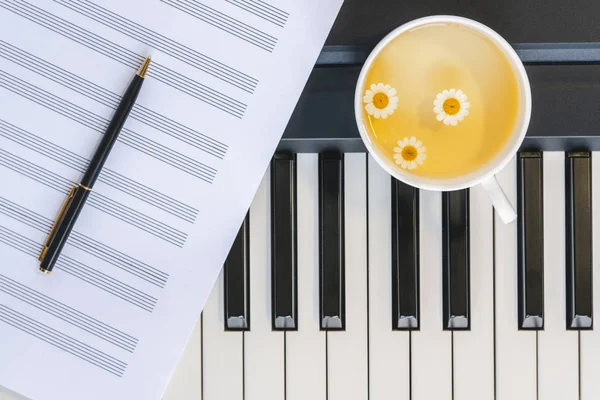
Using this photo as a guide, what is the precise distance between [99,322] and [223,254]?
0.47 ft

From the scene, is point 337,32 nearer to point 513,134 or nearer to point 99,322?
point 513,134

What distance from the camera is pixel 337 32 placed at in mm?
623

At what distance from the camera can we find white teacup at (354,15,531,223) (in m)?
0.54

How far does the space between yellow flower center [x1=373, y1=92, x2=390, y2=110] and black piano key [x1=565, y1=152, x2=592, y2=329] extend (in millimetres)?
227

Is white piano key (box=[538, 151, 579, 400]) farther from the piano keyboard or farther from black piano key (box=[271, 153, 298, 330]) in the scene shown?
black piano key (box=[271, 153, 298, 330])

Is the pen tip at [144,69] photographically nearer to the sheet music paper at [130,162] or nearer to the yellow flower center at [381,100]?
the sheet music paper at [130,162]

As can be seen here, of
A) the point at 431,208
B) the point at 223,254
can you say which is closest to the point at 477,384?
the point at 431,208

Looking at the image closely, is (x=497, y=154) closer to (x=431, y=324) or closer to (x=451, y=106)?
(x=451, y=106)

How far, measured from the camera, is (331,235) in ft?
2.24

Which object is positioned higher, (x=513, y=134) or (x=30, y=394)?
(x=513, y=134)

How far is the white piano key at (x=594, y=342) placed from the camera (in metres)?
0.68

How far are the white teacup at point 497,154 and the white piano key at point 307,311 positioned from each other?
13cm

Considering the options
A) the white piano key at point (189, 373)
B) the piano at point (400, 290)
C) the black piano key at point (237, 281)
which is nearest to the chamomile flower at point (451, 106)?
the piano at point (400, 290)

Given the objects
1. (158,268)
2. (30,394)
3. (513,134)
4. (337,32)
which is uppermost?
(337,32)
